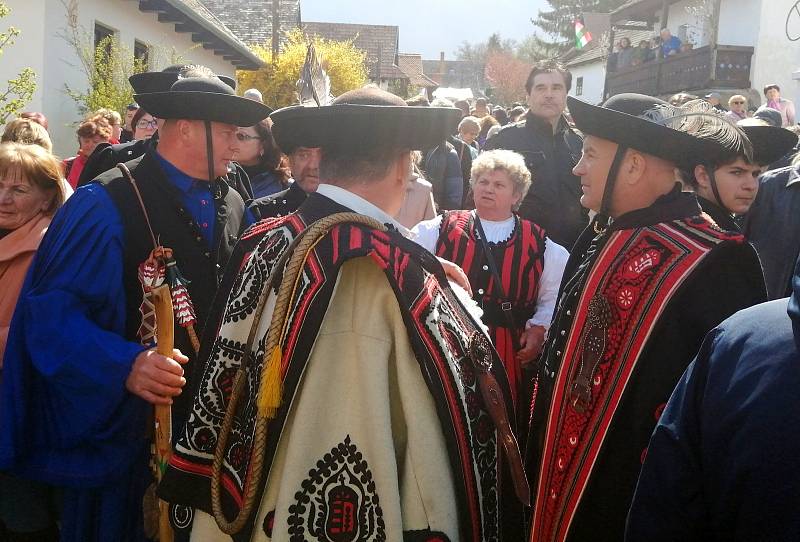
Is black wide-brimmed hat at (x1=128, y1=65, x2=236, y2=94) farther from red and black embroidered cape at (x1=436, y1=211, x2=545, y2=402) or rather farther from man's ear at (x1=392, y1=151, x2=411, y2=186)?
man's ear at (x1=392, y1=151, x2=411, y2=186)

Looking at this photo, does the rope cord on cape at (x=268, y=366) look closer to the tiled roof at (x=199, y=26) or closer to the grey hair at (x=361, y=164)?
the grey hair at (x=361, y=164)

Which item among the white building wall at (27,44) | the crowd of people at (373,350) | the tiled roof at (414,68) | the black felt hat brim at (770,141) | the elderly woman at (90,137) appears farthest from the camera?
the tiled roof at (414,68)

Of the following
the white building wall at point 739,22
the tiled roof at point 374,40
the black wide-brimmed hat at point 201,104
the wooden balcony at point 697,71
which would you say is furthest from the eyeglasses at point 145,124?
the tiled roof at point 374,40

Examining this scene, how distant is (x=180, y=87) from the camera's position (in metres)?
3.38

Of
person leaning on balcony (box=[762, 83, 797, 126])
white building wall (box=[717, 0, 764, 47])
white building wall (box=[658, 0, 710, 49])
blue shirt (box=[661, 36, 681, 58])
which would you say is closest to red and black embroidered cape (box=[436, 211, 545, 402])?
person leaning on balcony (box=[762, 83, 797, 126])

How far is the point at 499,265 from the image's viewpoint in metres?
4.26

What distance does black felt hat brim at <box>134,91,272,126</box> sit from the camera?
3252 millimetres

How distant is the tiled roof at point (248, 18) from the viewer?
29516mm

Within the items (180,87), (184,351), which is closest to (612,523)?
(184,351)

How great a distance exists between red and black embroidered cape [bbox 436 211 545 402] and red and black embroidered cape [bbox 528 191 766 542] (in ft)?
4.54

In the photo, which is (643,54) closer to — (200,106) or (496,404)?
(200,106)

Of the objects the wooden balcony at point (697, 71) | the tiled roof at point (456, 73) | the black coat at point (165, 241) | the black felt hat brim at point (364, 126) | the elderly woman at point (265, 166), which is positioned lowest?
the black coat at point (165, 241)

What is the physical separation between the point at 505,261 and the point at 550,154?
1.69m

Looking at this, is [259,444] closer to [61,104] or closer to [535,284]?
[535,284]
